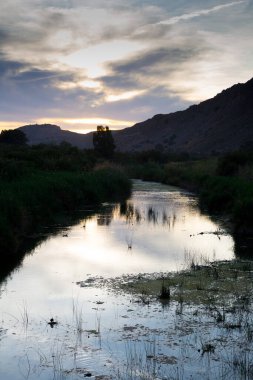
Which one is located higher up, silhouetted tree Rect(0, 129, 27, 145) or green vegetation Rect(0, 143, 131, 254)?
silhouetted tree Rect(0, 129, 27, 145)

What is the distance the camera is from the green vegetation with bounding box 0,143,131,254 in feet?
51.0

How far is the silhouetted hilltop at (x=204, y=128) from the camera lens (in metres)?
109

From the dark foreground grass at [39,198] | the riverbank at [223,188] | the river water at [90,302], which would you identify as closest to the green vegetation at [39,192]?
the dark foreground grass at [39,198]

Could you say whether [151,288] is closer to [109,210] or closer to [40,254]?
[40,254]

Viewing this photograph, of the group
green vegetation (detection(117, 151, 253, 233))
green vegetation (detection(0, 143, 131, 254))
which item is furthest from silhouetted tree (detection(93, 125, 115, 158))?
green vegetation (detection(0, 143, 131, 254))

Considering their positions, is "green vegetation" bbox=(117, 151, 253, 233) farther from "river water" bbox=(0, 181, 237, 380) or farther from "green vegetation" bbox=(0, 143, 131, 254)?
"green vegetation" bbox=(0, 143, 131, 254)

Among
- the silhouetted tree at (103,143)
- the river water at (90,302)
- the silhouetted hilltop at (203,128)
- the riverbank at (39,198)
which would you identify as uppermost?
the silhouetted hilltop at (203,128)

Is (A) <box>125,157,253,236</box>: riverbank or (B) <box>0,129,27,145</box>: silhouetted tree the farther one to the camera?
(B) <box>0,129,27,145</box>: silhouetted tree

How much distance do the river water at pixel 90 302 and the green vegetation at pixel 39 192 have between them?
1.01 metres

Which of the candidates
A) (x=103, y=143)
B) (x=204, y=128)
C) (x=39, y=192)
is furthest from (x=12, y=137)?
(x=204, y=128)

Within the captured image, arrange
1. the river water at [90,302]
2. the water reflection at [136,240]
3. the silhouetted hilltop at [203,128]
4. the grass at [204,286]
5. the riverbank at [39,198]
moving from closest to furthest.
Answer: the river water at [90,302] < the grass at [204,286] < the water reflection at [136,240] < the riverbank at [39,198] < the silhouetted hilltop at [203,128]

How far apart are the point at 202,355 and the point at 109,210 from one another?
18518mm

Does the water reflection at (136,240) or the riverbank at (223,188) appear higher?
the riverbank at (223,188)

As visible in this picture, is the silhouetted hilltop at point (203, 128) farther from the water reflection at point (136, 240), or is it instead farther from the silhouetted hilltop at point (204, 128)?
the water reflection at point (136, 240)
